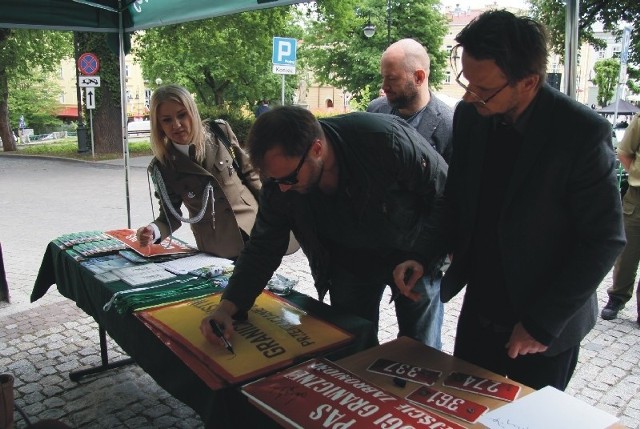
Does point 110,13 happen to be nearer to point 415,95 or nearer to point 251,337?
point 415,95

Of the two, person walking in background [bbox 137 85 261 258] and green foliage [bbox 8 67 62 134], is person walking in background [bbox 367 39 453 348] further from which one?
green foliage [bbox 8 67 62 134]

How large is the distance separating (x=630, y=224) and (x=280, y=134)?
333 centimetres

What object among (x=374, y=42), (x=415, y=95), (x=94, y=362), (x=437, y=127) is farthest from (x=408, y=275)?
(x=374, y=42)

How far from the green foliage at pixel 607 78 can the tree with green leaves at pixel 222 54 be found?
625 inches

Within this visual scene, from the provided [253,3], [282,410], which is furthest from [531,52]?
[253,3]

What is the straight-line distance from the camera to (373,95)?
2561 centimetres

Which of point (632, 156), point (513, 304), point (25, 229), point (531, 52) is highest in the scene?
point (531, 52)

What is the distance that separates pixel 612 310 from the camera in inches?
157

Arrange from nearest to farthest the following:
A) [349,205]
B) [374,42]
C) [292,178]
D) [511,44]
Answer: [511,44], [292,178], [349,205], [374,42]

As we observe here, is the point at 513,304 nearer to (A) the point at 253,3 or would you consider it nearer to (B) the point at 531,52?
(B) the point at 531,52

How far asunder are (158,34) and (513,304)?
15.0 meters

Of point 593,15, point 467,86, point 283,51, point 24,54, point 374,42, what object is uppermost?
point 374,42

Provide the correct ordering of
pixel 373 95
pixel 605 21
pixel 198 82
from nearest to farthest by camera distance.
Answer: pixel 605 21 → pixel 198 82 → pixel 373 95

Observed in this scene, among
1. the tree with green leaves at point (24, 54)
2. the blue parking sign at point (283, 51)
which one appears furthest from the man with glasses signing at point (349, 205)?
the tree with green leaves at point (24, 54)
